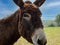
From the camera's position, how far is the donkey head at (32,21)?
9773mm

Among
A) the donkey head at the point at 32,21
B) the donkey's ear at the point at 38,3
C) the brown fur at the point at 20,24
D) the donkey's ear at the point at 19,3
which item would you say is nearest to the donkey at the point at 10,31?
the brown fur at the point at 20,24

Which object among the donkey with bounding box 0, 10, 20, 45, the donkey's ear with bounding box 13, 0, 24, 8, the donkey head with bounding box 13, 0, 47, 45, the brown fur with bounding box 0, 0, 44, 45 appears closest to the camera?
the donkey head with bounding box 13, 0, 47, 45

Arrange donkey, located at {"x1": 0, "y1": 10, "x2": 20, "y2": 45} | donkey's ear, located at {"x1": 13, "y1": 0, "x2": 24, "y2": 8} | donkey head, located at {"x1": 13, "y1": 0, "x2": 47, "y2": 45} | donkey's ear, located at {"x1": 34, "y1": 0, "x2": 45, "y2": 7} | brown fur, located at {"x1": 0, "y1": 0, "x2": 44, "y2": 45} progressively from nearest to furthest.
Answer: donkey head, located at {"x1": 13, "y1": 0, "x2": 47, "y2": 45} < brown fur, located at {"x1": 0, "y1": 0, "x2": 44, "y2": 45} < donkey's ear, located at {"x1": 13, "y1": 0, "x2": 24, "y2": 8} < donkey, located at {"x1": 0, "y1": 10, "x2": 20, "y2": 45} < donkey's ear, located at {"x1": 34, "y1": 0, "x2": 45, "y2": 7}

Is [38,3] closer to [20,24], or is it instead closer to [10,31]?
[20,24]

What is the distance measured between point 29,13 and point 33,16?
0.23 metres

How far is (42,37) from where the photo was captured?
9664 millimetres

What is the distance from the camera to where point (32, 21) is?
1017 cm

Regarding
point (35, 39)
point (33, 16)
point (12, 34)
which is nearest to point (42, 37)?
point (35, 39)

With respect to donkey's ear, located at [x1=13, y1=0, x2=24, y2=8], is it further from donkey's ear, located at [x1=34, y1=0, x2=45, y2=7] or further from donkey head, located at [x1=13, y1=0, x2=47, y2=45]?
donkey's ear, located at [x1=34, y1=0, x2=45, y2=7]

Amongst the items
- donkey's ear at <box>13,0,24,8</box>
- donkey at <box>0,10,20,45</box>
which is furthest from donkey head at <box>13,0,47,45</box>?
donkey at <box>0,10,20,45</box>

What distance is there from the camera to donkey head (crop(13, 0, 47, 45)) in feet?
32.1

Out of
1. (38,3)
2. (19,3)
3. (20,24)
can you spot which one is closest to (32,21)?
(20,24)

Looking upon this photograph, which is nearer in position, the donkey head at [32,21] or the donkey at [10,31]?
the donkey head at [32,21]

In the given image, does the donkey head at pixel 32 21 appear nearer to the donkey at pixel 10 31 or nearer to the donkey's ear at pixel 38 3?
the donkey's ear at pixel 38 3
